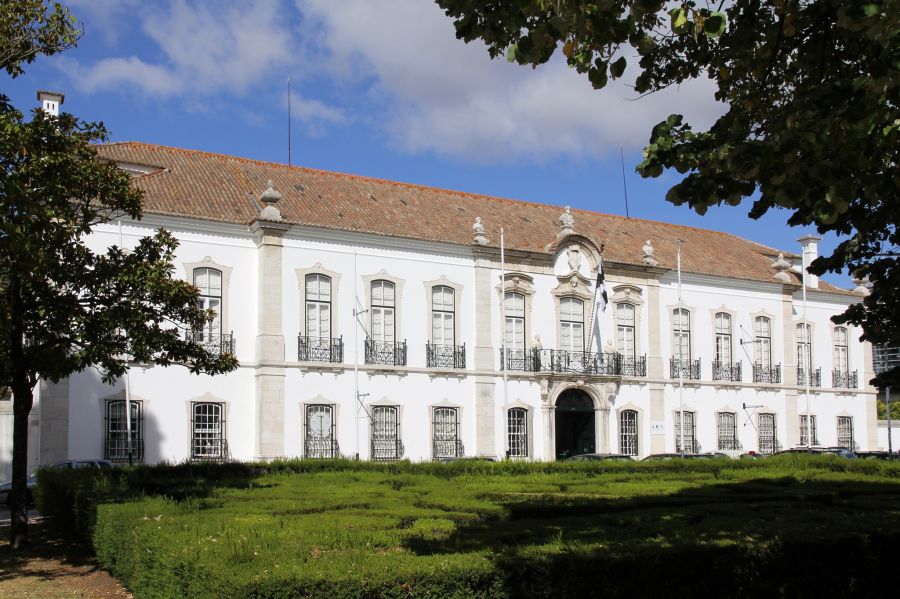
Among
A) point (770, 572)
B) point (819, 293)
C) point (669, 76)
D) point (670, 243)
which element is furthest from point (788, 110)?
point (819, 293)

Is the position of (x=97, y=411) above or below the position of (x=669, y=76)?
below

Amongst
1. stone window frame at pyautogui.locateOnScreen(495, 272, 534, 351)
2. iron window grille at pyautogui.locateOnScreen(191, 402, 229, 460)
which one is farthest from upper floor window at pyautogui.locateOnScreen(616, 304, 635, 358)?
iron window grille at pyautogui.locateOnScreen(191, 402, 229, 460)

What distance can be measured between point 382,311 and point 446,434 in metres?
4.29

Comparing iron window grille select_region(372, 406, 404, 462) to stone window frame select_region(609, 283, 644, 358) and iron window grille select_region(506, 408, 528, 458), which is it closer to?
iron window grille select_region(506, 408, 528, 458)

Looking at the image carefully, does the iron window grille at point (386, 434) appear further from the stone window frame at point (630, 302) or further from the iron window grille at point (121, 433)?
the stone window frame at point (630, 302)

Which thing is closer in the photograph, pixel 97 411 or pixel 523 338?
pixel 97 411

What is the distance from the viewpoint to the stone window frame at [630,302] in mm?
34062

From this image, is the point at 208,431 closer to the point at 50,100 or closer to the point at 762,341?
the point at 50,100

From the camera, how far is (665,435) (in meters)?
34.4

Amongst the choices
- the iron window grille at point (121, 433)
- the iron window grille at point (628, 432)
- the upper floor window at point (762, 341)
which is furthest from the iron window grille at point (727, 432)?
the iron window grille at point (121, 433)

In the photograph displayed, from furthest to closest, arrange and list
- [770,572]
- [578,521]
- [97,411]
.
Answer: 1. [97,411]
2. [578,521]
3. [770,572]

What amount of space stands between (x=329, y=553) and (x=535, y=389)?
23781 millimetres

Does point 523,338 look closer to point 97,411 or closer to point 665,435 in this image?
point 665,435

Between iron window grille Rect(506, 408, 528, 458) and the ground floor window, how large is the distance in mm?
15644
